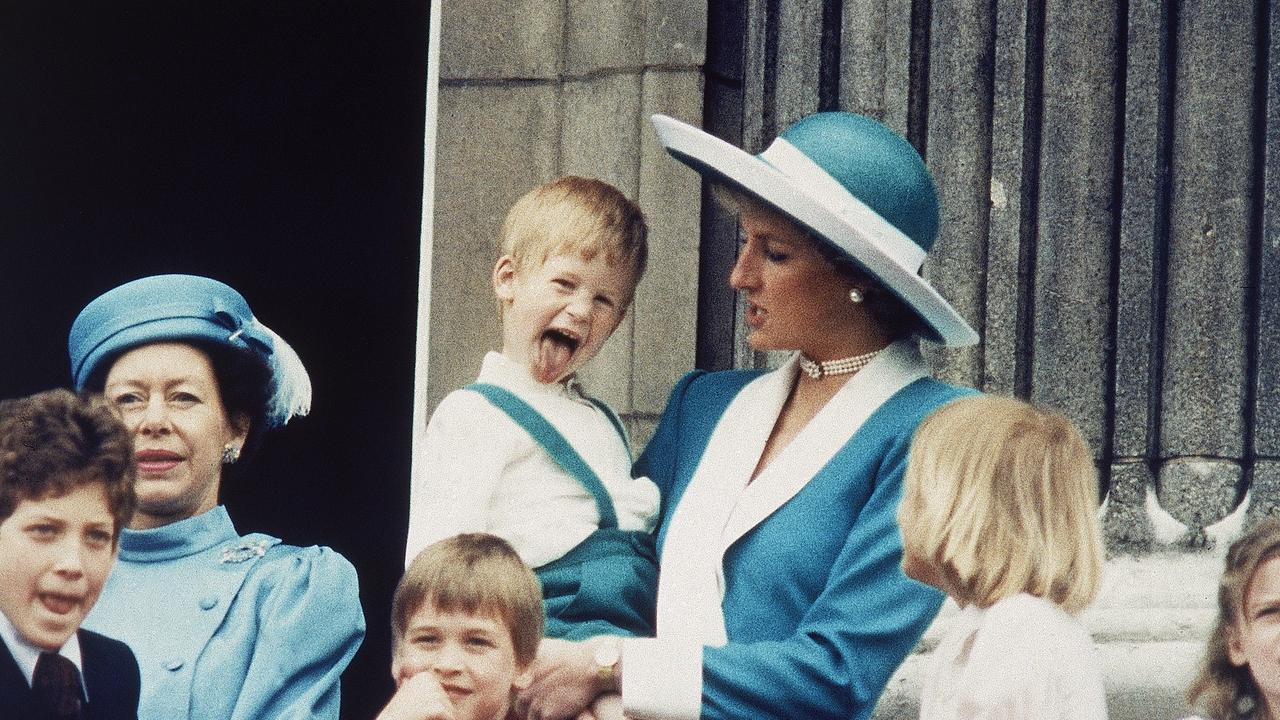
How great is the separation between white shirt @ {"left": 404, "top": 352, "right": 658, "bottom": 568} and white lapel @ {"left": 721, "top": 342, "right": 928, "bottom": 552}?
0.62 feet

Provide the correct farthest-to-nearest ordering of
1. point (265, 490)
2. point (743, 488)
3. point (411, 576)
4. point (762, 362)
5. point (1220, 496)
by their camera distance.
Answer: point (762, 362), point (1220, 496), point (265, 490), point (743, 488), point (411, 576)

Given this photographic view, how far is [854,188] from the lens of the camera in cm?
344

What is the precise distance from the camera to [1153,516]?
423 cm

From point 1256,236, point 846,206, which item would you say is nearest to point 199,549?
point 846,206

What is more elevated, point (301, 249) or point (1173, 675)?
point (301, 249)

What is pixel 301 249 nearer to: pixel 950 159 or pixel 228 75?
pixel 228 75

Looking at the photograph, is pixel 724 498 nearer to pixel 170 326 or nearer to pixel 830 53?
pixel 170 326

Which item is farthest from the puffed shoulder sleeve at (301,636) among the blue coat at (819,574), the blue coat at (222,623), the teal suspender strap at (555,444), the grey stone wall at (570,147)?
the grey stone wall at (570,147)

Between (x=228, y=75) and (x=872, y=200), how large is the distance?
153 cm

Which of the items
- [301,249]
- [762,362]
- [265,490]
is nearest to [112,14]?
[301,249]

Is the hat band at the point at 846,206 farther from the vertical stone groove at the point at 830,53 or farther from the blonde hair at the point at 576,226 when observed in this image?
the vertical stone groove at the point at 830,53

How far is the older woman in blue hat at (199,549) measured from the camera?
343 cm

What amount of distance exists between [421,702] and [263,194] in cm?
149

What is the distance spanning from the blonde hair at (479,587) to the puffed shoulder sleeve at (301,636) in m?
0.32
